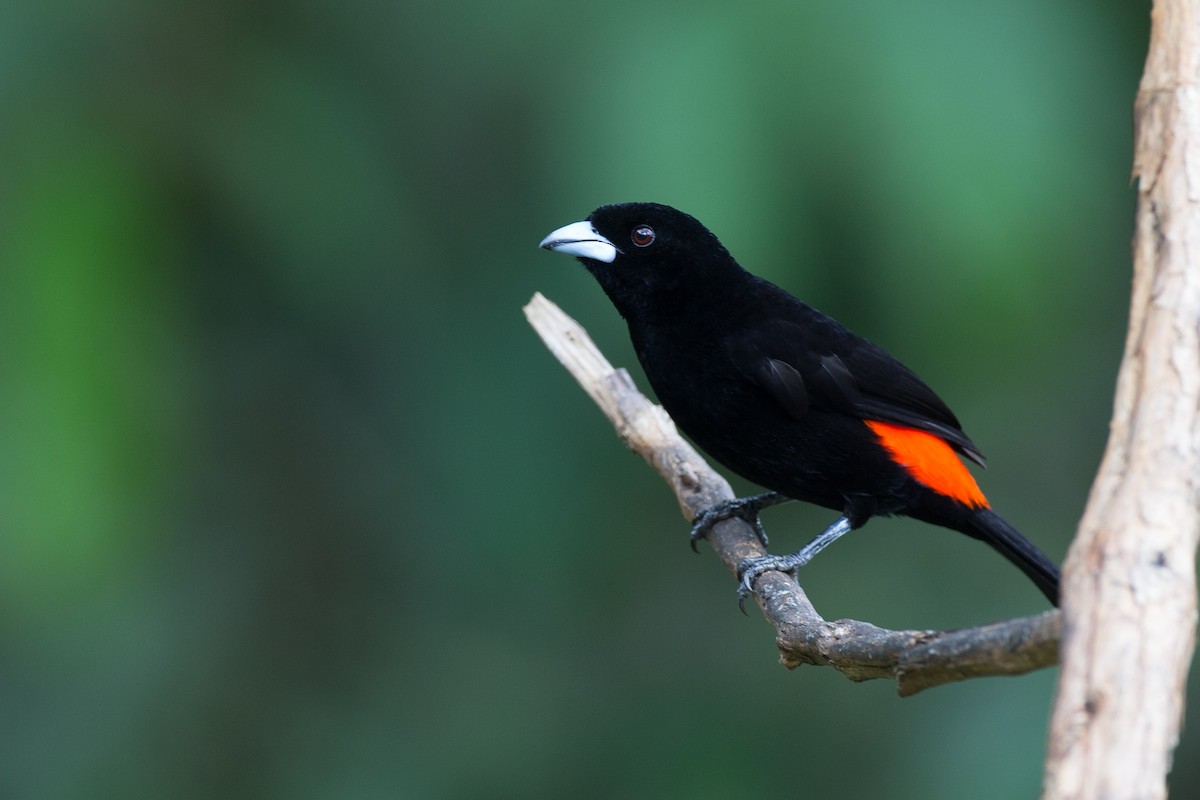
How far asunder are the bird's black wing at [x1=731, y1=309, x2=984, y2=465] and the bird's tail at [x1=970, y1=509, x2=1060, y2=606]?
17cm

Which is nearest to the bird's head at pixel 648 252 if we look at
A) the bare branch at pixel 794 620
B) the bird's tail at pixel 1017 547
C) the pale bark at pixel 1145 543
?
the bare branch at pixel 794 620

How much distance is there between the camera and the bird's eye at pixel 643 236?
3.85 meters

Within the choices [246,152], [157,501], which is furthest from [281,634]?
[246,152]

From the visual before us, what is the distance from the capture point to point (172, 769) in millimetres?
5078

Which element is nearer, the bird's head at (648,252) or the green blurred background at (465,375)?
the green blurred background at (465,375)

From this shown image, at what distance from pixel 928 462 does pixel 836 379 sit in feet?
1.11

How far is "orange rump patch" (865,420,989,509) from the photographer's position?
3.59 metres

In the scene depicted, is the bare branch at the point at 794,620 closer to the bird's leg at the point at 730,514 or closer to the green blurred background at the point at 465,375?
the bird's leg at the point at 730,514

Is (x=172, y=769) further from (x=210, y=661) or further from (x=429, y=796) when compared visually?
(x=429, y=796)

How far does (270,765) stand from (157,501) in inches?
64.3

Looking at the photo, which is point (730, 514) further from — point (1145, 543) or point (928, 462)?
point (1145, 543)

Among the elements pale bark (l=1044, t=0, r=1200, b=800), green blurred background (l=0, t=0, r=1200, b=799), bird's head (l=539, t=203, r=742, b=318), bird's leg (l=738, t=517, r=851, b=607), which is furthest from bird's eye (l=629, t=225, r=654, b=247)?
pale bark (l=1044, t=0, r=1200, b=800)

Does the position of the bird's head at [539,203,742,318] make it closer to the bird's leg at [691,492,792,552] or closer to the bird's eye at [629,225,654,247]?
the bird's eye at [629,225,654,247]

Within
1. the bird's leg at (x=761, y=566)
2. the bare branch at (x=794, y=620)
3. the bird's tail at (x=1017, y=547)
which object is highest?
the bare branch at (x=794, y=620)
